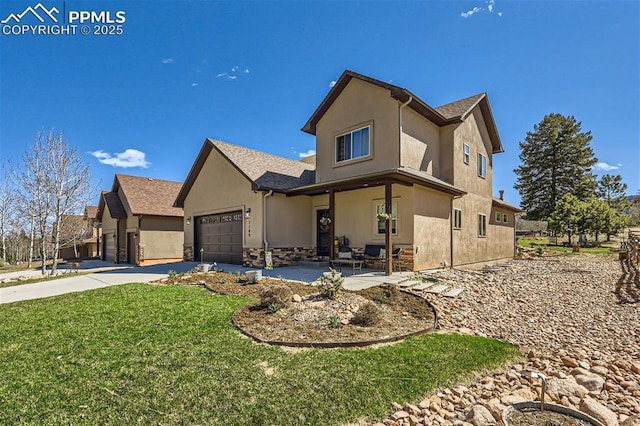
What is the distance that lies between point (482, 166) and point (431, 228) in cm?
648

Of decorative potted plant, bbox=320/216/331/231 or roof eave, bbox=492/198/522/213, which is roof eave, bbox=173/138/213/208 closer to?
decorative potted plant, bbox=320/216/331/231

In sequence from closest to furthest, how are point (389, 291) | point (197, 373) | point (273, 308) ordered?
point (197, 373) < point (273, 308) < point (389, 291)

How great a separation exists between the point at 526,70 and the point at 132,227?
76.0 feet

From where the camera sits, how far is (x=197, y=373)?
3.69 metres

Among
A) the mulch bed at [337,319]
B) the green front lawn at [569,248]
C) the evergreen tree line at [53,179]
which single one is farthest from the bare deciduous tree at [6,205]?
the green front lawn at [569,248]

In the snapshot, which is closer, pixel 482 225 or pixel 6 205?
pixel 482 225

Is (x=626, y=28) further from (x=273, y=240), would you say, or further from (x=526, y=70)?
(x=273, y=240)

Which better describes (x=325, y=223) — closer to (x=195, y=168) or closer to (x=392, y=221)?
(x=392, y=221)

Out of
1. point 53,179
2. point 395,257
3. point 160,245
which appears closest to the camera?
point 395,257

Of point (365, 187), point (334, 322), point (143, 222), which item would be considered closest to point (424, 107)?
point (365, 187)

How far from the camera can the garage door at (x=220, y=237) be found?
14.6 m

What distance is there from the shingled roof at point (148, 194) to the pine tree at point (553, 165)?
121ft

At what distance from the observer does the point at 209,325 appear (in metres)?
5.34

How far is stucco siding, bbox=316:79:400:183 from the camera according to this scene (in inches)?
447
